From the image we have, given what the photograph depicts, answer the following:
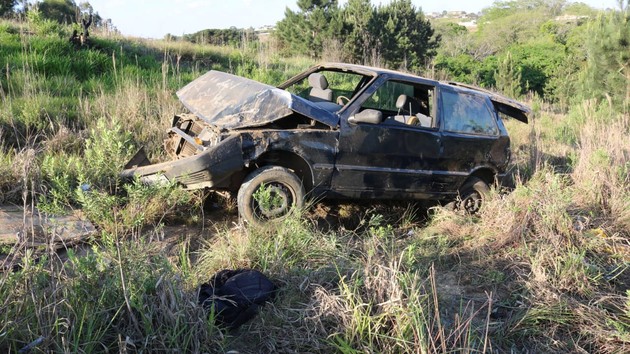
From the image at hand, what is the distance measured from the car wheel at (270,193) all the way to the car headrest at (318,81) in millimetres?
1817

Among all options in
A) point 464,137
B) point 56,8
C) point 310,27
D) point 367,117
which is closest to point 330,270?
point 367,117

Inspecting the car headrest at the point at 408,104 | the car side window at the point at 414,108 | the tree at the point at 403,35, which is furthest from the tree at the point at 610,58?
the tree at the point at 403,35

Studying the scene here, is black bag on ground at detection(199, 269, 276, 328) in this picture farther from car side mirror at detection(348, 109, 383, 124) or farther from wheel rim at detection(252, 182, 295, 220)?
car side mirror at detection(348, 109, 383, 124)

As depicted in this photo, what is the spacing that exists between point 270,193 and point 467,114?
9.38ft

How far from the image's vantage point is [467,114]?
6.64 metres

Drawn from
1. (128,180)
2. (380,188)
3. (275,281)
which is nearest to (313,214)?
(380,188)

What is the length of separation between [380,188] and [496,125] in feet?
6.64

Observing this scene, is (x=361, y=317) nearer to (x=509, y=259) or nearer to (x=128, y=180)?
(x=509, y=259)

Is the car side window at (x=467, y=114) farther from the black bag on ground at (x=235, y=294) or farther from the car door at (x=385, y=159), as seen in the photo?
the black bag on ground at (x=235, y=294)

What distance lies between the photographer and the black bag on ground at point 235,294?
10.8ft

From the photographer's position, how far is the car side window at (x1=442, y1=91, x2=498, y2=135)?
6.43 meters

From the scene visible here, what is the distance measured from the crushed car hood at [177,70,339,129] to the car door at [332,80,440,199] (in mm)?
365

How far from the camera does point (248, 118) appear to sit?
5340mm

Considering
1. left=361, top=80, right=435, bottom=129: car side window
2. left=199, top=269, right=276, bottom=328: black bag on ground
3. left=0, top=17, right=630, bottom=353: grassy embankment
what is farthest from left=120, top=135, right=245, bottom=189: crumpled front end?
left=361, top=80, right=435, bottom=129: car side window
